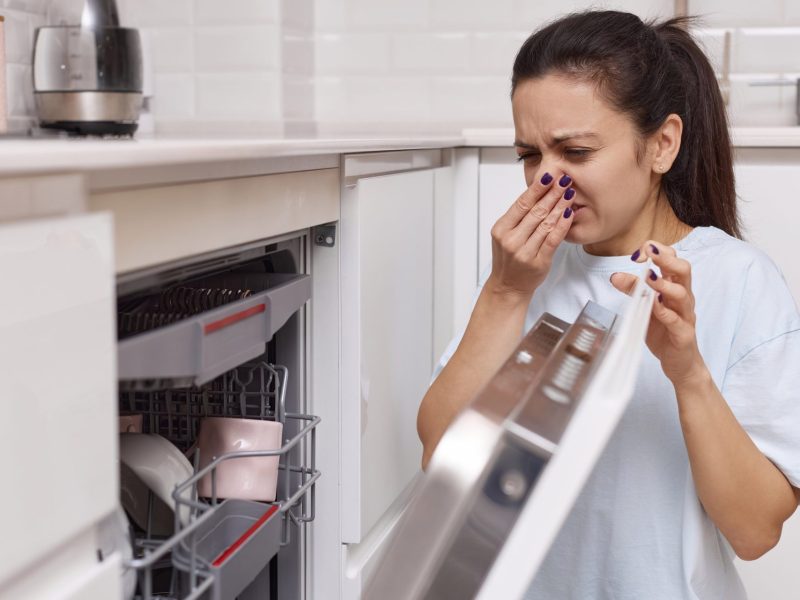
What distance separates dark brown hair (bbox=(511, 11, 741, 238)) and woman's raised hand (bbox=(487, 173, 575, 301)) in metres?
0.13

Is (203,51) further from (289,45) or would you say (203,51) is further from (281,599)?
(281,599)

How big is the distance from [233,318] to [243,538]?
239 millimetres

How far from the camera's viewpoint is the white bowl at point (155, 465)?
1.02m

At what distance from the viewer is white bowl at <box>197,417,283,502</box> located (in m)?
1.10

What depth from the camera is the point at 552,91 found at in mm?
1230

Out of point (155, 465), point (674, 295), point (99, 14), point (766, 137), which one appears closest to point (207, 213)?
point (155, 465)

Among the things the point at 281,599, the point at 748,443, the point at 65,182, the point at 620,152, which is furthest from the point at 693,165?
the point at 65,182

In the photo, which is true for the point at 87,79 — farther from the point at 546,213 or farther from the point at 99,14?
the point at 546,213

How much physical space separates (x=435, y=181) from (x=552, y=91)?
447 mm

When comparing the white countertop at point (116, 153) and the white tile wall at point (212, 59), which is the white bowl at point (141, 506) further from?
the white tile wall at point (212, 59)

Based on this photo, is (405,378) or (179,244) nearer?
(179,244)

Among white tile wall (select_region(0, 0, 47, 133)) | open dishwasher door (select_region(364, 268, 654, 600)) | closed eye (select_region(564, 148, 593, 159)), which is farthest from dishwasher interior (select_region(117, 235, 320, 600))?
white tile wall (select_region(0, 0, 47, 133))

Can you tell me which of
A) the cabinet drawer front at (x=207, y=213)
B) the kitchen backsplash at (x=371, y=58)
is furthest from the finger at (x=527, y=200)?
the kitchen backsplash at (x=371, y=58)

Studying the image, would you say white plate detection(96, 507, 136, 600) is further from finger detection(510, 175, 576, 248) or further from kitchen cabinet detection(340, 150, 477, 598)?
finger detection(510, 175, 576, 248)
